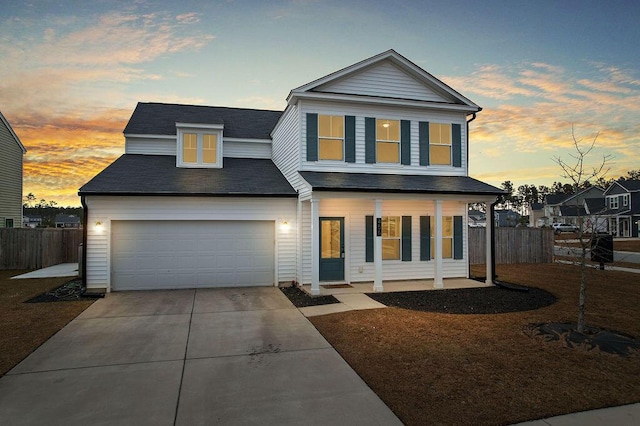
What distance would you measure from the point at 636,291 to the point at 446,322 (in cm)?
810

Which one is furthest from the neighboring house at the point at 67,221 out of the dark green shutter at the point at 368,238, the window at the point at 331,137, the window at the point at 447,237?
the window at the point at 447,237

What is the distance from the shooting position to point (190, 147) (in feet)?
46.7

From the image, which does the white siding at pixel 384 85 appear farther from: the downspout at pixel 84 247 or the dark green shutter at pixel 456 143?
the downspout at pixel 84 247

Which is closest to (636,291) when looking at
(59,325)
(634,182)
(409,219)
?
(409,219)

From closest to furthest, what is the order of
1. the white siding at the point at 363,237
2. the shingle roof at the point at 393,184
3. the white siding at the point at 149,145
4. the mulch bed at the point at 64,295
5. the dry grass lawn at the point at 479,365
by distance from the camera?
1. the dry grass lawn at the point at 479,365
2. the mulch bed at the point at 64,295
3. the shingle roof at the point at 393,184
4. the white siding at the point at 363,237
5. the white siding at the point at 149,145

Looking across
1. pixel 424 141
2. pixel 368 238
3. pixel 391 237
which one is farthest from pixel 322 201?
pixel 424 141

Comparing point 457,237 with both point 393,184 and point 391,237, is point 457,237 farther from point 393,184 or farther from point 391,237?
point 393,184

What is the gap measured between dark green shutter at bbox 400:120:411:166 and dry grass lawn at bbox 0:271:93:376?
1085 centimetres

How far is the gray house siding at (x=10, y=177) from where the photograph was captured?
2105 cm

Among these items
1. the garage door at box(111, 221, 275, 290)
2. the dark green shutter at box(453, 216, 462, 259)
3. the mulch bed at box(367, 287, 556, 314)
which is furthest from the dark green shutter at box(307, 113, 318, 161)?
the dark green shutter at box(453, 216, 462, 259)

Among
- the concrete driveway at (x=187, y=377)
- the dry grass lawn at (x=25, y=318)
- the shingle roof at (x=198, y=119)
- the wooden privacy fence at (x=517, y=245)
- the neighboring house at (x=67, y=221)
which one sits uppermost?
the shingle roof at (x=198, y=119)

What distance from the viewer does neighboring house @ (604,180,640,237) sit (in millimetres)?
42719

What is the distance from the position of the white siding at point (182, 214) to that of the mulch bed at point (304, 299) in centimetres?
132

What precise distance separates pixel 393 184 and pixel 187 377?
8.23 m
